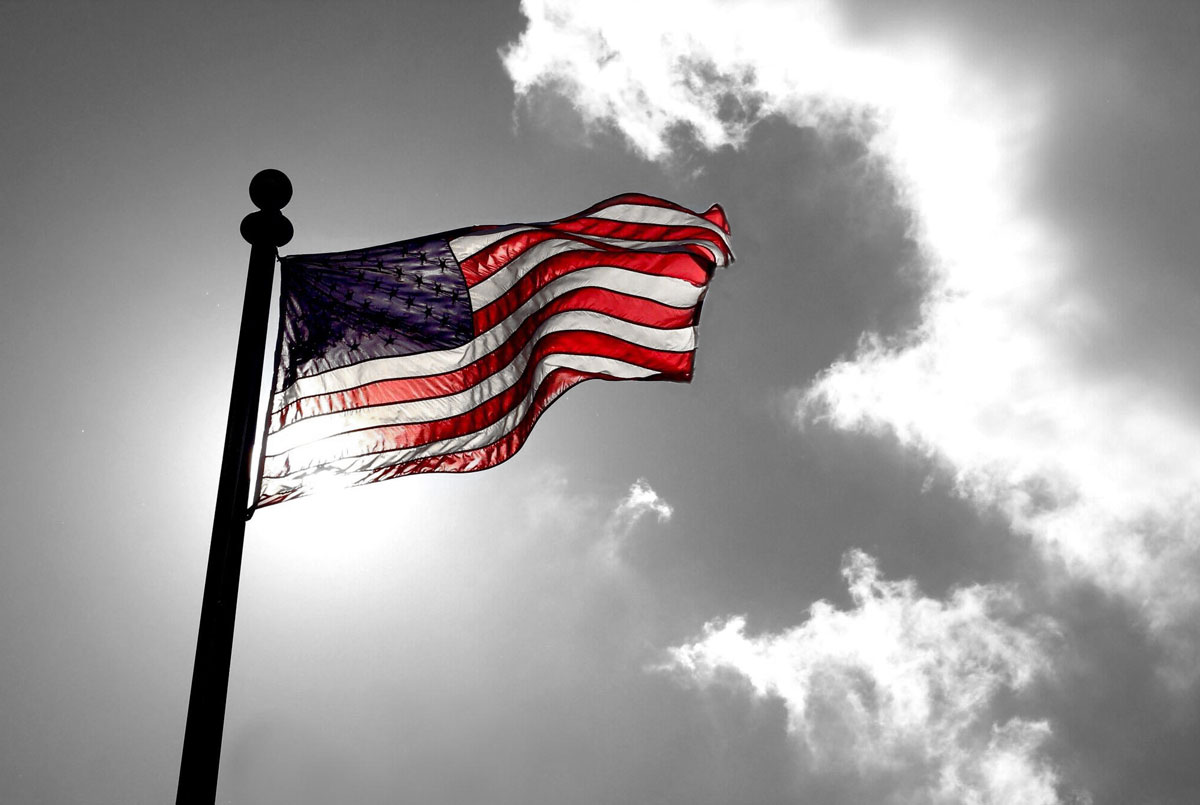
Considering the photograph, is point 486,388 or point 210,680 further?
point 486,388

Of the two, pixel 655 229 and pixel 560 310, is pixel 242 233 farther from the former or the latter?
pixel 655 229

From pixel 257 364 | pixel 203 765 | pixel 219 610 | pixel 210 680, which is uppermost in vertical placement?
pixel 257 364

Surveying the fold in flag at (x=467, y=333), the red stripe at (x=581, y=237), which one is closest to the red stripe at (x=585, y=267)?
the fold in flag at (x=467, y=333)

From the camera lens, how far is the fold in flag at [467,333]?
8.53 meters

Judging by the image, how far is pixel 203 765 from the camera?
213 inches

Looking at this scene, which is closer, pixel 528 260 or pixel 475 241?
pixel 475 241

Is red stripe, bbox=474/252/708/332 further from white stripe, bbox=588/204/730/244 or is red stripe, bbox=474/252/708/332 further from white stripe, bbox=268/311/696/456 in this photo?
white stripe, bbox=588/204/730/244

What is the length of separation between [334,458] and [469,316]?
7.38 ft

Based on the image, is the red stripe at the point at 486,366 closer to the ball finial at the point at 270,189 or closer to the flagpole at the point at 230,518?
the flagpole at the point at 230,518

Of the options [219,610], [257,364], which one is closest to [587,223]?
[257,364]

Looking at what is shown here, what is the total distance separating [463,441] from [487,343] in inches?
43.9

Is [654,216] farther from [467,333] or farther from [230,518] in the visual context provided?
[230,518]

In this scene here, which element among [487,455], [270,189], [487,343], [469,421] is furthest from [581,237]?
[270,189]

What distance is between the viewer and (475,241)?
10.4m
